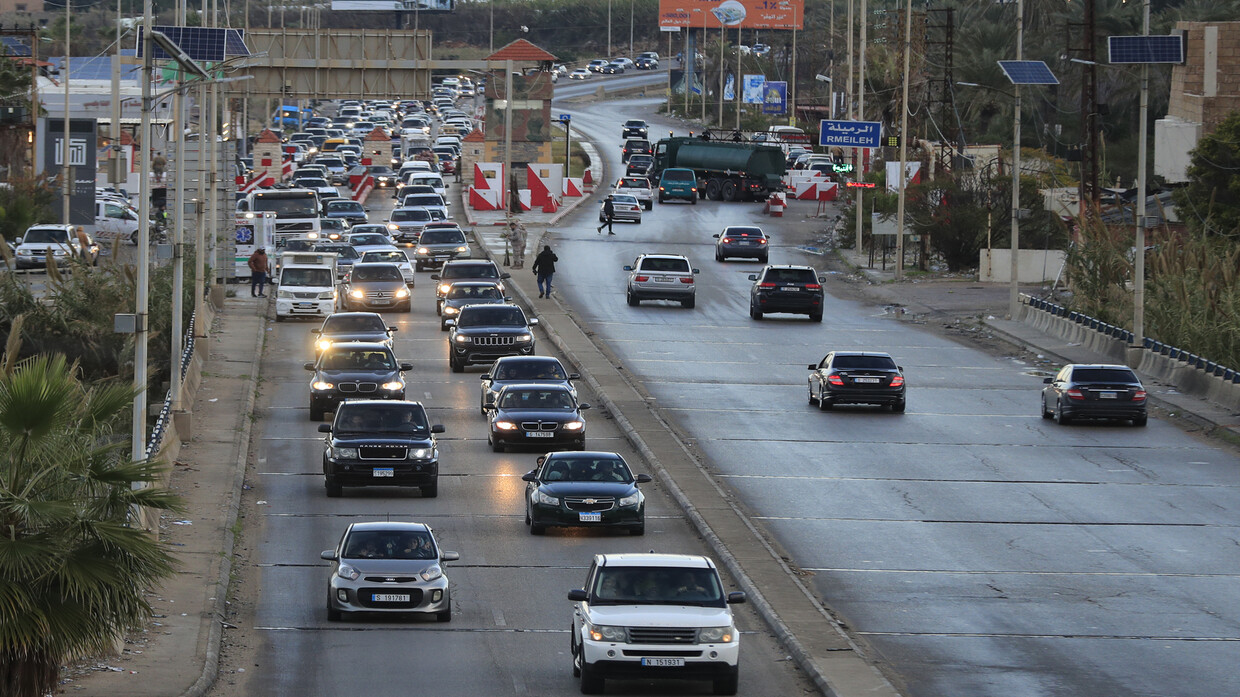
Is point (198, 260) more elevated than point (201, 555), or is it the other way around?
point (198, 260)

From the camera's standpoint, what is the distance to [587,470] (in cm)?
2628

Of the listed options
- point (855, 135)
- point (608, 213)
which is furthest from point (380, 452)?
point (608, 213)

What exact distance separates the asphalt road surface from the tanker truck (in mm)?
43568

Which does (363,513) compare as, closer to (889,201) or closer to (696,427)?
(696,427)

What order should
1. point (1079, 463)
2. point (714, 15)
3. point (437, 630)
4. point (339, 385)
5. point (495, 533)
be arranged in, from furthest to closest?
point (714, 15) → point (339, 385) → point (1079, 463) → point (495, 533) → point (437, 630)

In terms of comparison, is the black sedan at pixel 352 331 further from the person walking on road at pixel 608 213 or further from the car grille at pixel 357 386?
the person walking on road at pixel 608 213

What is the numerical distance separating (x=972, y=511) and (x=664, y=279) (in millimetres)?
27414

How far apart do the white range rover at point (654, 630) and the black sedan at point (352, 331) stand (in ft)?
77.7

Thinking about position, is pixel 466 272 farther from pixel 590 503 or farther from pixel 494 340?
pixel 590 503

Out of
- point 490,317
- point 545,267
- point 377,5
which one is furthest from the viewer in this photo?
point 377,5

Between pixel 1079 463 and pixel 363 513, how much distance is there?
13490 mm

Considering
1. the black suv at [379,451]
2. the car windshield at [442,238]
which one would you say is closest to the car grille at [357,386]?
the black suv at [379,451]

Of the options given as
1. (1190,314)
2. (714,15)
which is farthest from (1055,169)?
(714,15)

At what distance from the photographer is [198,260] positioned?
41.4m
